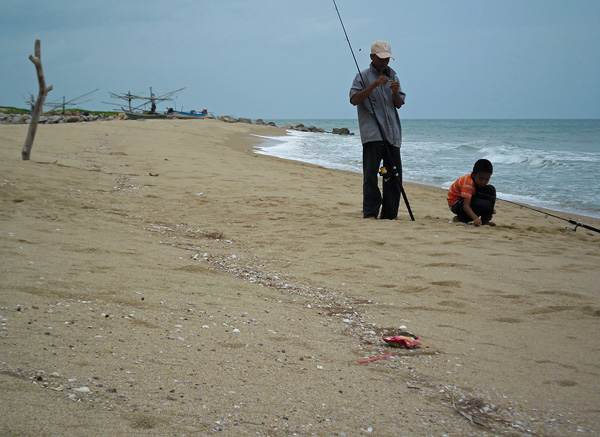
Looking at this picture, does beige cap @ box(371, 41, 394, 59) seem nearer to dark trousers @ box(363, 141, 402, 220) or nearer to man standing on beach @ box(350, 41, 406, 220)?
man standing on beach @ box(350, 41, 406, 220)

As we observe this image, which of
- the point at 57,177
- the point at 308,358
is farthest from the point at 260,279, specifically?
the point at 57,177

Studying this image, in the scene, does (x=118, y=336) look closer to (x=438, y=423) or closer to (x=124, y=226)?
(x=438, y=423)

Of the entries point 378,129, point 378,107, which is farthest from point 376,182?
point 378,107

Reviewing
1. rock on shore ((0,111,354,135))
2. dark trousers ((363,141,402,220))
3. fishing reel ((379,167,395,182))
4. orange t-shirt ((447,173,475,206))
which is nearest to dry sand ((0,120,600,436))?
dark trousers ((363,141,402,220))

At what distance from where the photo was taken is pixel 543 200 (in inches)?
366

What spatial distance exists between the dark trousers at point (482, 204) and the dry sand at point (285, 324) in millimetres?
345

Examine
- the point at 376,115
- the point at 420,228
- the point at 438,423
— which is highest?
the point at 376,115

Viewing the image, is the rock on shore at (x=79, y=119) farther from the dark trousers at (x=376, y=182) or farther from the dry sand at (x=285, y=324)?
the dry sand at (x=285, y=324)

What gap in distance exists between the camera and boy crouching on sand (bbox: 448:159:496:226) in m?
5.58

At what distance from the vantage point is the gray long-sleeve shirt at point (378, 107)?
5777 millimetres

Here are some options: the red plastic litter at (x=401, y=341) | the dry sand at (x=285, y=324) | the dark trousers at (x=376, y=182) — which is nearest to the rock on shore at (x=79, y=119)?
the dark trousers at (x=376, y=182)

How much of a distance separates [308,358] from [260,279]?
1297mm

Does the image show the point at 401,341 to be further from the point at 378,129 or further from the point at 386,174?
the point at 378,129

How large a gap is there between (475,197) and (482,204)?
112 mm
